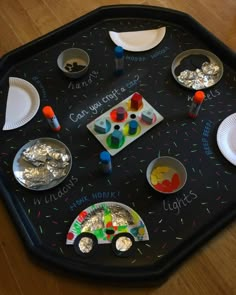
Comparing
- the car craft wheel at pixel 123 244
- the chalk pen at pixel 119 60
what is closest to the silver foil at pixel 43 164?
the car craft wheel at pixel 123 244

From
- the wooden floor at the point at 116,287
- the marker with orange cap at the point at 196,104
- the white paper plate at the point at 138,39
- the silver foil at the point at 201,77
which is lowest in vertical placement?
the wooden floor at the point at 116,287

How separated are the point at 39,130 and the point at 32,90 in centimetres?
17

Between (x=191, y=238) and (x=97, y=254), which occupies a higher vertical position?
(x=97, y=254)

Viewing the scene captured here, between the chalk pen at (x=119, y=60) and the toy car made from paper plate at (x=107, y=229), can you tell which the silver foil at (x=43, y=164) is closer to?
the toy car made from paper plate at (x=107, y=229)

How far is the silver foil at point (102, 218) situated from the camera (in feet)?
3.12

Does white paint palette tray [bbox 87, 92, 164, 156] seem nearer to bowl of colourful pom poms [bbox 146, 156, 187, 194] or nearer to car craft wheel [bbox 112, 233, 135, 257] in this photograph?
bowl of colourful pom poms [bbox 146, 156, 187, 194]

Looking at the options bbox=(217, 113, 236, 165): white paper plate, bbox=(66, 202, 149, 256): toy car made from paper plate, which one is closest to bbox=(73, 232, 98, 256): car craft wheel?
bbox=(66, 202, 149, 256): toy car made from paper plate

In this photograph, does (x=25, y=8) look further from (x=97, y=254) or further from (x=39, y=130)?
(x=97, y=254)

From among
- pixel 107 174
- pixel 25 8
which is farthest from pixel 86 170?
pixel 25 8

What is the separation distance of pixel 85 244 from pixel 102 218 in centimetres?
9

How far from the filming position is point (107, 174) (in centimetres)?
103

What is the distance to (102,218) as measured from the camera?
960 mm

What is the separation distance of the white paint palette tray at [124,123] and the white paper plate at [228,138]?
21 cm

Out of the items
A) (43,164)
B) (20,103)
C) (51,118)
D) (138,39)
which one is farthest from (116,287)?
(138,39)
